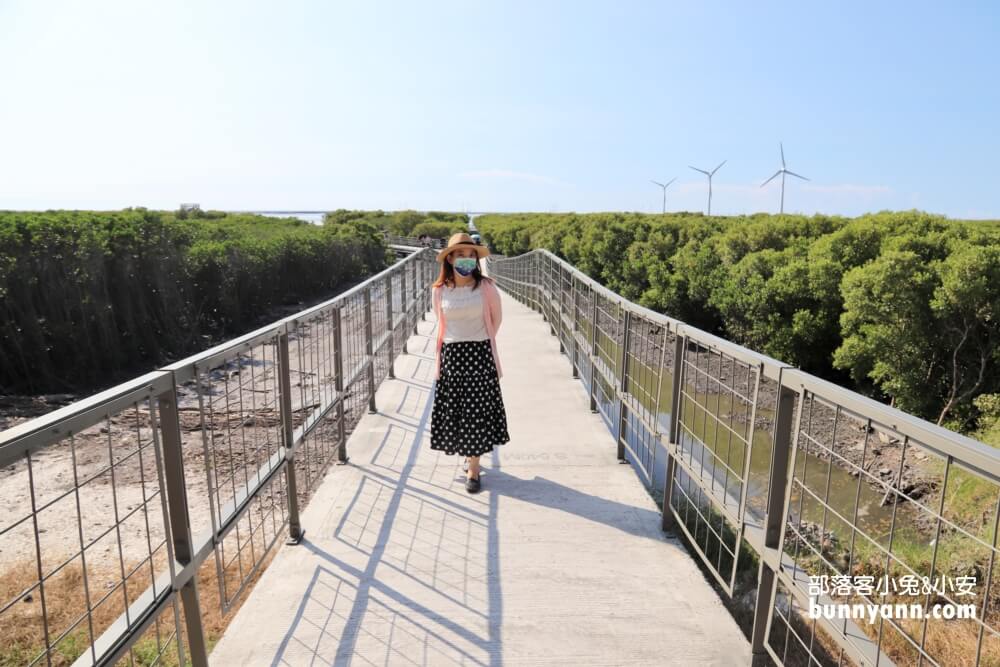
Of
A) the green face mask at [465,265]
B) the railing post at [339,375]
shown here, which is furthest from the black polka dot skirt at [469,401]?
the railing post at [339,375]

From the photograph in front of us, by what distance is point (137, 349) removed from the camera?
669 inches

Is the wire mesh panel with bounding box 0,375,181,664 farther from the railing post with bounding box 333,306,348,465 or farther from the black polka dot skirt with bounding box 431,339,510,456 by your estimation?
the black polka dot skirt with bounding box 431,339,510,456

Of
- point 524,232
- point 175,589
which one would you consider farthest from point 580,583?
point 524,232

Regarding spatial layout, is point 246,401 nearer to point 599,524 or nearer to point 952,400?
point 599,524

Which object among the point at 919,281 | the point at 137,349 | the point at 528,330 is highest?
the point at 919,281

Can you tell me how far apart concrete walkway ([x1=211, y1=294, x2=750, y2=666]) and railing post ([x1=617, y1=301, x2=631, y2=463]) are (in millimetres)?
131

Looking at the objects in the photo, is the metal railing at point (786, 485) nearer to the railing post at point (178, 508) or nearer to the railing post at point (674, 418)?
the railing post at point (674, 418)

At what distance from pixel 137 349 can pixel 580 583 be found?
54.1 feet

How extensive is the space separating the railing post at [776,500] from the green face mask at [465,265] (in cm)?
234

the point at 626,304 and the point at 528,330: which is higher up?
the point at 626,304

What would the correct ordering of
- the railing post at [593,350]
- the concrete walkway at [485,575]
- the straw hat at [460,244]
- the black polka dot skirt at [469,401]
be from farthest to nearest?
the railing post at [593,350] < the black polka dot skirt at [469,401] < the straw hat at [460,244] < the concrete walkway at [485,575]

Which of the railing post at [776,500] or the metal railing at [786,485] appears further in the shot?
the railing post at [776,500]

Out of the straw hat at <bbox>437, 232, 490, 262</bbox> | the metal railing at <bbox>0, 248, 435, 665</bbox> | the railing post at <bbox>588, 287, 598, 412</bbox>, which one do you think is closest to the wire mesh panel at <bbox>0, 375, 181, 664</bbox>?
the metal railing at <bbox>0, 248, 435, 665</bbox>

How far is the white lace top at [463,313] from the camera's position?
4.40 metres
